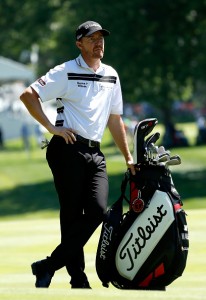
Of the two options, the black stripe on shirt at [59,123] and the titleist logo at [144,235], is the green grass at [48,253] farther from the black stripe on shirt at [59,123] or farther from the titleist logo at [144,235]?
the black stripe on shirt at [59,123]

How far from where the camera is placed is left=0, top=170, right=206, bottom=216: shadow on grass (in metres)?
28.8

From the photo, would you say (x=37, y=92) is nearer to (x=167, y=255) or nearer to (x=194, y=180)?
(x=167, y=255)

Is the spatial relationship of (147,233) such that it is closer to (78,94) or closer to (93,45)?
(78,94)

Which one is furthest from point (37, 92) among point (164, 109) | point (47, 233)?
point (164, 109)

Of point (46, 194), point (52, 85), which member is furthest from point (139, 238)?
point (46, 194)

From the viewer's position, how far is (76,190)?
7.25m

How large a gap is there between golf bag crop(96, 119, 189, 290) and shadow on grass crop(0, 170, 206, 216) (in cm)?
1930

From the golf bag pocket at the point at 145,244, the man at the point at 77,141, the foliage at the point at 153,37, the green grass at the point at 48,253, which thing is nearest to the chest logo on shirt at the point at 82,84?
the man at the point at 77,141

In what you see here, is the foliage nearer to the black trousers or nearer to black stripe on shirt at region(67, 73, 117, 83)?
black stripe on shirt at region(67, 73, 117, 83)

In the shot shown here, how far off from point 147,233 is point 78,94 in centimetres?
101

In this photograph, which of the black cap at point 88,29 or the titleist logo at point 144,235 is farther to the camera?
the black cap at point 88,29

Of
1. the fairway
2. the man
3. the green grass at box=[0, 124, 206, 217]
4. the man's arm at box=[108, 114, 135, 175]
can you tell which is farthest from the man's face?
the green grass at box=[0, 124, 206, 217]

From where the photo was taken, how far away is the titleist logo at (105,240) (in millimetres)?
7223

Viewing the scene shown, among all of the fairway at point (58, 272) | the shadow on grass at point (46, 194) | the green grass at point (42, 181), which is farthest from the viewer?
the green grass at point (42, 181)
